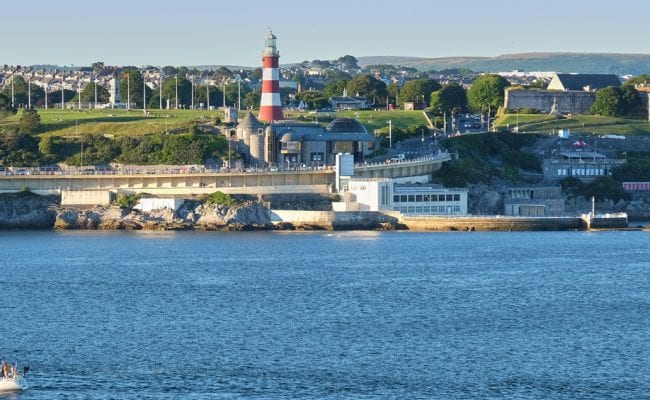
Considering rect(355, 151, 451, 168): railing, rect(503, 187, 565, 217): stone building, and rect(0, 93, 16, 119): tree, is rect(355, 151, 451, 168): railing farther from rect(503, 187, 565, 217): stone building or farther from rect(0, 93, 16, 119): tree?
rect(0, 93, 16, 119): tree

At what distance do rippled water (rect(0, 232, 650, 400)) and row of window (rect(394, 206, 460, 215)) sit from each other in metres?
8.56

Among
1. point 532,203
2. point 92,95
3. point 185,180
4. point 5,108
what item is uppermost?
point 92,95

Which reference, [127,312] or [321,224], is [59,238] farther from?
[127,312]

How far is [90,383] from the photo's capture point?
45312 mm

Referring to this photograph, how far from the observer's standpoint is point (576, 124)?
126 m

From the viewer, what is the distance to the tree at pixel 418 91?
464 ft

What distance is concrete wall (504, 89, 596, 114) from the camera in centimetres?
13600

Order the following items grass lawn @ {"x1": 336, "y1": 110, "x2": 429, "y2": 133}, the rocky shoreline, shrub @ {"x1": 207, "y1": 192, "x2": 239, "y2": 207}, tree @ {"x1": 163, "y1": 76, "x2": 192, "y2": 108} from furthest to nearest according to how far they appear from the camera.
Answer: tree @ {"x1": 163, "y1": 76, "x2": 192, "y2": 108}, grass lawn @ {"x1": 336, "y1": 110, "x2": 429, "y2": 133}, shrub @ {"x1": 207, "y1": 192, "x2": 239, "y2": 207}, the rocky shoreline

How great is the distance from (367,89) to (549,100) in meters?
18.1

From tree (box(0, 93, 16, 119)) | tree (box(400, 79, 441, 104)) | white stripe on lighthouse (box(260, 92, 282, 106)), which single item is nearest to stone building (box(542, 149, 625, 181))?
white stripe on lighthouse (box(260, 92, 282, 106))

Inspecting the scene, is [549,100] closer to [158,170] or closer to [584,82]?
[584,82]

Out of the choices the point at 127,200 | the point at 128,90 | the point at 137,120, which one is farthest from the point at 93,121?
the point at 128,90

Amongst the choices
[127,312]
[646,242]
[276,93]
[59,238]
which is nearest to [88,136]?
[276,93]

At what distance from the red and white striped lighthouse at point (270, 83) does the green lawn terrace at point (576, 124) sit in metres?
20.1
